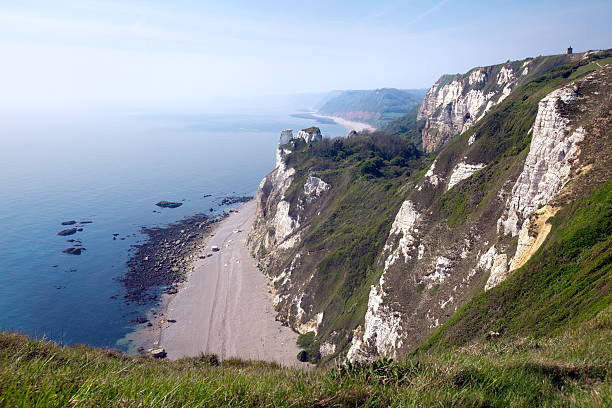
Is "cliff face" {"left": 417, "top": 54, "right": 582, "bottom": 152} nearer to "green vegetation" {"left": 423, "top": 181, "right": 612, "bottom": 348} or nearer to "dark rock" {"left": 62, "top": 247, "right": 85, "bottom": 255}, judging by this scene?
"green vegetation" {"left": 423, "top": 181, "right": 612, "bottom": 348}

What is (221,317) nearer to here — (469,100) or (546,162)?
(546,162)

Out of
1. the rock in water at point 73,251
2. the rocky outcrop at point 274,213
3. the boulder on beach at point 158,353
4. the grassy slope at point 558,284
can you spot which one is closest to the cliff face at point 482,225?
the grassy slope at point 558,284

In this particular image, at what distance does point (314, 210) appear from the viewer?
201 feet

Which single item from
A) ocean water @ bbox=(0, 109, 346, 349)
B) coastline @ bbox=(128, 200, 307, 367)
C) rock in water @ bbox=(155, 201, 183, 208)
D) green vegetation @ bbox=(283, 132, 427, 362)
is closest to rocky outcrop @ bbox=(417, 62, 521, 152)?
green vegetation @ bbox=(283, 132, 427, 362)

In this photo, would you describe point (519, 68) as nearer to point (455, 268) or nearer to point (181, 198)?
point (455, 268)

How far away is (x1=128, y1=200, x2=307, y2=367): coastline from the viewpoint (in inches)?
1665

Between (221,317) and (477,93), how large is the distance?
82.2m

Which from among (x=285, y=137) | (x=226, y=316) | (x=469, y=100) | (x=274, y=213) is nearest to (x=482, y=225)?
(x=226, y=316)

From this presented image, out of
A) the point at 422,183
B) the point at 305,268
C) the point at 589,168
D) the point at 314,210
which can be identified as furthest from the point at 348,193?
the point at 589,168

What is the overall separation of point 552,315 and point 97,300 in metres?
59.0

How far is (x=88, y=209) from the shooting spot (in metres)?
86.7

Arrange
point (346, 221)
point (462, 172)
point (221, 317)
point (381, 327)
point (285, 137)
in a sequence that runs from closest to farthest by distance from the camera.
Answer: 1. point (381, 327)
2. point (462, 172)
3. point (221, 317)
4. point (346, 221)
5. point (285, 137)

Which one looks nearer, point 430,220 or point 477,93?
point 430,220

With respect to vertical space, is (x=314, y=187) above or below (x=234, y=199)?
above
